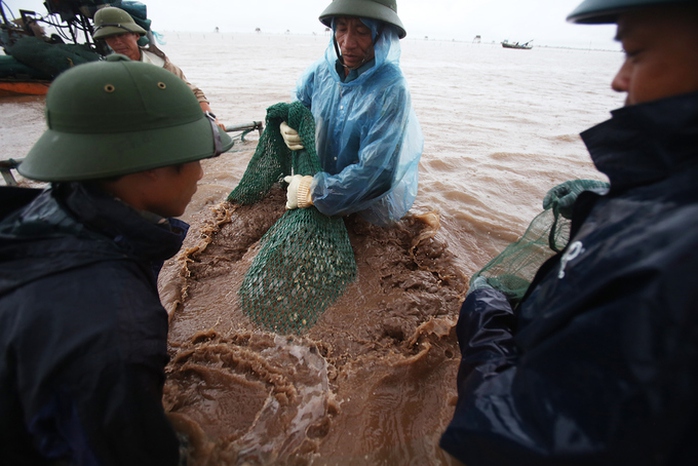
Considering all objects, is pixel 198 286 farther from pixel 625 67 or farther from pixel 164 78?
pixel 625 67

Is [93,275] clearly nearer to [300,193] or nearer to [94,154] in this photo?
[94,154]

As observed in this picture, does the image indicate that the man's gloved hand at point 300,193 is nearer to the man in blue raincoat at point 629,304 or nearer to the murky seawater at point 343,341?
the murky seawater at point 343,341

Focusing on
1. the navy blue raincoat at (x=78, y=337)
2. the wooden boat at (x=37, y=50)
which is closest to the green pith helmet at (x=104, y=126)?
the navy blue raincoat at (x=78, y=337)

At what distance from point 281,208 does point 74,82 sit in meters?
2.36

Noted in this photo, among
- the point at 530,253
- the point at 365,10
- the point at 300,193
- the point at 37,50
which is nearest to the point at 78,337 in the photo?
the point at 300,193

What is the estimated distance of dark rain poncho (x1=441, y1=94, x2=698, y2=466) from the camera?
65 cm

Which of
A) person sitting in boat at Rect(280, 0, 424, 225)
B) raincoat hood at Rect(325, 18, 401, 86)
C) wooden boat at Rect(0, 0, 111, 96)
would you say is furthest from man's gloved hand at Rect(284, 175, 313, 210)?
wooden boat at Rect(0, 0, 111, 96)

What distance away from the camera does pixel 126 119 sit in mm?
1066

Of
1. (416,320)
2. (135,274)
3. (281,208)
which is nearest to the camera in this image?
(135,274)

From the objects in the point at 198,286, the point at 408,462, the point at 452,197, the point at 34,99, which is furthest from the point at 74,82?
the point at 34,99

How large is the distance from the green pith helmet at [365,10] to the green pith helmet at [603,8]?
1.72 metres

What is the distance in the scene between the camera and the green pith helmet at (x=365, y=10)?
2.29m

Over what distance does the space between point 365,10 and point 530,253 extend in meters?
1.89

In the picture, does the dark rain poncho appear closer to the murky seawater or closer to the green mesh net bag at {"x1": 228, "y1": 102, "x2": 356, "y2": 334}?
the murky seawater
